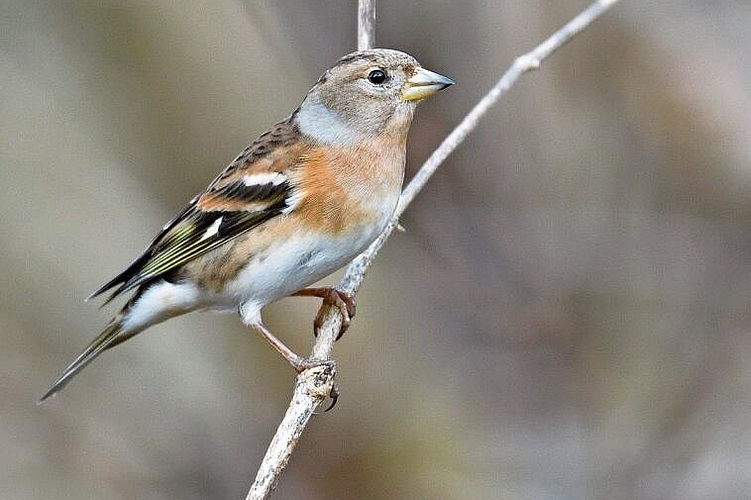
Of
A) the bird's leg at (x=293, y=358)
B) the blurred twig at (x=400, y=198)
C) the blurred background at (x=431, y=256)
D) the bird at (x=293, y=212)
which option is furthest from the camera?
the blurred background at (x=431, y=256)

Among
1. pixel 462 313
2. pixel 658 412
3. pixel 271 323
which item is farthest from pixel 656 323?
pixel 271 323

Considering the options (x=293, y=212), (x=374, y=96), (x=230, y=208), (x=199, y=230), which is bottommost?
(x=199, y=230)

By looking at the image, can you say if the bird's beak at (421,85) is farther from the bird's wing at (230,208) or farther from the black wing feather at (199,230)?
the black wing feather at (199,230)

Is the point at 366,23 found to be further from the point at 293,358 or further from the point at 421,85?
the point at 293,358

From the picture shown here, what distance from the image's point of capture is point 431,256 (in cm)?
680

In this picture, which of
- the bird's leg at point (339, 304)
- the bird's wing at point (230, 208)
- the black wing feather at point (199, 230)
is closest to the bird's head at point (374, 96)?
the bird's wing at point (230, 208)

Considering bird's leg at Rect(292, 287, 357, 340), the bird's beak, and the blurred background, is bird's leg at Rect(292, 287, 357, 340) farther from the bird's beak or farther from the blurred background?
the blurred background

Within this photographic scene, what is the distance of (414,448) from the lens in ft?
20.7

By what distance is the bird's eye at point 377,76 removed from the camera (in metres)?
3.90

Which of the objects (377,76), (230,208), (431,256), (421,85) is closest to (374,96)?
(377,76)

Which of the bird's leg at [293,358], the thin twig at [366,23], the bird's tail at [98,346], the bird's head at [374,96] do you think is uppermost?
the thin twig at [366,23]

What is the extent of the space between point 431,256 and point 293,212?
314cm

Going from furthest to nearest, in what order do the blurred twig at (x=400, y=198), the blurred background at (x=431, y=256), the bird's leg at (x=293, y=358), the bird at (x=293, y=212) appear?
the blurred background at (x=431, y=256) < the bird at (x=293, y=212) < the bird's leg at (x=293, y=358) < the blurred twig at (x=400, y=198)

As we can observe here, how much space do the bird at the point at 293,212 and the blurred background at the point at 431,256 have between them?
1.86 metres
